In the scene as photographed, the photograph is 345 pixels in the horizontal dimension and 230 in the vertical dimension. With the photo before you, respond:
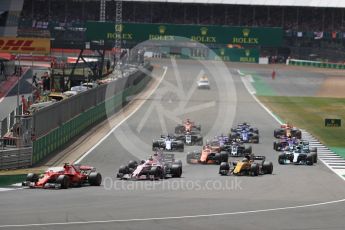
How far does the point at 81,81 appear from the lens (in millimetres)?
77188

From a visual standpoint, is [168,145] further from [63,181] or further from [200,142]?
[63,181]

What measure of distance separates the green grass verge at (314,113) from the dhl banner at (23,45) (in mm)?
19107

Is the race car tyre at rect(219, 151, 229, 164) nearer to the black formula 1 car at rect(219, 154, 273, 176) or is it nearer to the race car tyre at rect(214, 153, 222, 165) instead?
the race car tyre at rect(214, 153, 222, 165)

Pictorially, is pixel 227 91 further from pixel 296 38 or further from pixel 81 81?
pixel 296 38

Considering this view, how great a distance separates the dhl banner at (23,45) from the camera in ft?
246

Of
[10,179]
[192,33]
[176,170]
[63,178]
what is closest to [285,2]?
[192,33]

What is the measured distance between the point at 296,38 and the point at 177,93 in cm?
5310

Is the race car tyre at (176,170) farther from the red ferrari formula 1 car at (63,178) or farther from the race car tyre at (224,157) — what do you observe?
the race car tyre at (224,157)

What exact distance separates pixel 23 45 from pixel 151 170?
1842 inches

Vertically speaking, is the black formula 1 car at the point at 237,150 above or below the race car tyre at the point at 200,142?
above

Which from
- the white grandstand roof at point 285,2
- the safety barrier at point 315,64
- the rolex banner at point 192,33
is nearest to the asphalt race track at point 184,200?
the rolex banner at point 192,33

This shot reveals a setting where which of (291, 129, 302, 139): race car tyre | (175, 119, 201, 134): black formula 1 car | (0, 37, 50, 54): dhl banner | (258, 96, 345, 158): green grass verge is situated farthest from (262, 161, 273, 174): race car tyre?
(0, 37, 50, 54): dhl banner

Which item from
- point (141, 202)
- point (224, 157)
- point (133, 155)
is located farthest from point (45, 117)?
point (141, 202)

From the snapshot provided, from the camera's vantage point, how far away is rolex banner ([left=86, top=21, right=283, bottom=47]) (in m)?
90.5
